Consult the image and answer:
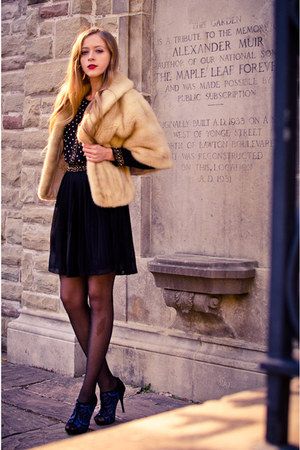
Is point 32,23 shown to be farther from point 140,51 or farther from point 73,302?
point 73,302

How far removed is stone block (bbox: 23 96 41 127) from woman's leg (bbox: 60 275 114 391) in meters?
1.94

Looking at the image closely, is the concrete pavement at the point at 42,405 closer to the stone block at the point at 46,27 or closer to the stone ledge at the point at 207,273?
the stone ledge at the point at 207,273

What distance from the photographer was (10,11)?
6.21 meters

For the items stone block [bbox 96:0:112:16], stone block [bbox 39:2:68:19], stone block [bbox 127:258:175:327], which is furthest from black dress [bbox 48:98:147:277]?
stone block [bbox 39:2:68:19]

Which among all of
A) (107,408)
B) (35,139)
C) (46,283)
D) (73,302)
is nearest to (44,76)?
(35,139)

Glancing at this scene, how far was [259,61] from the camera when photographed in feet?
14.5

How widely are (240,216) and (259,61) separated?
2.76 ft

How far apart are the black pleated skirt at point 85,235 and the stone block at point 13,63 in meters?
2.36

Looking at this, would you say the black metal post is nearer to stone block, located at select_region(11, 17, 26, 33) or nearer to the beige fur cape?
the beige fur cape

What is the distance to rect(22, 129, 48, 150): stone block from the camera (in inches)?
219

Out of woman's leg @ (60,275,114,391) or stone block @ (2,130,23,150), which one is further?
stone block @ (2,130,23,150)

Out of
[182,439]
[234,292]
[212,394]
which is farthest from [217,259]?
[182,439]

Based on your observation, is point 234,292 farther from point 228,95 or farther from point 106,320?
point 228,95

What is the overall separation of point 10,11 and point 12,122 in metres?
0.84
